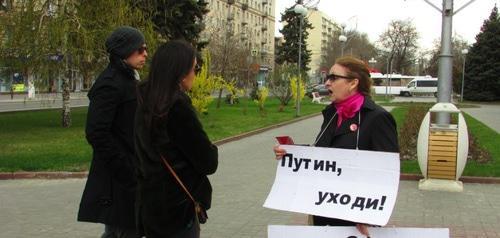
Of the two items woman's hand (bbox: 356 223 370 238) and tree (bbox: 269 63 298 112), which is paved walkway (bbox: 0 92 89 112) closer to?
tree (bbox: 269 63 298 112)

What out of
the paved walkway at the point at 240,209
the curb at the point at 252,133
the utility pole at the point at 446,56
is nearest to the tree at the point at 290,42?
the curb at the point at 252,133

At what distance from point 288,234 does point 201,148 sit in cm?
77

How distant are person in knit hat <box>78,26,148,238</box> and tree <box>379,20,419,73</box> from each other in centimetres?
9538

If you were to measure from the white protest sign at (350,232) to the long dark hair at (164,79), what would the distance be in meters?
0.99

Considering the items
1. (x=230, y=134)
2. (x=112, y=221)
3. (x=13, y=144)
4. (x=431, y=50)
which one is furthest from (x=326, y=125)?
(x=431, y=50)

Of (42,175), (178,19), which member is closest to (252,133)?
(42,175)

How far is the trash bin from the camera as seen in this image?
9.12 m

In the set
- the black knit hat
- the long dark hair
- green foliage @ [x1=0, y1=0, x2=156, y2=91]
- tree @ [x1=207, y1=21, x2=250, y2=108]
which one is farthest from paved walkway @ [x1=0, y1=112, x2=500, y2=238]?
tree @ [x1=207, y1=21, x2=250, y2=108]

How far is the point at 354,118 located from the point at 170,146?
1.06 metres

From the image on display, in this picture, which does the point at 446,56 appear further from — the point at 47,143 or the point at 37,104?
the point at 37,104

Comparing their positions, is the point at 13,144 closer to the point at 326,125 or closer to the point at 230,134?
the point at 230,134

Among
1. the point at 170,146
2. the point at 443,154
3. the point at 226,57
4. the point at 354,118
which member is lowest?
the point at 443,154

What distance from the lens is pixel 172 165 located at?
3092mm

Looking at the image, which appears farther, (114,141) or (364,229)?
(114,141)
